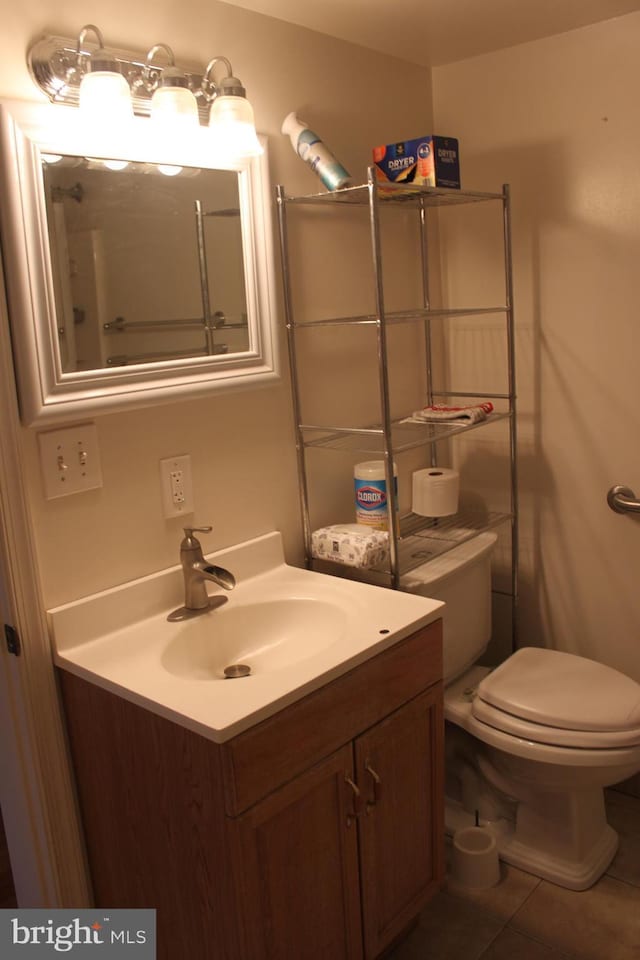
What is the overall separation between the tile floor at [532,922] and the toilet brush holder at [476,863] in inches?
0.9

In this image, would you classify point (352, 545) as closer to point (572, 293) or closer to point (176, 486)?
point (176, 486)

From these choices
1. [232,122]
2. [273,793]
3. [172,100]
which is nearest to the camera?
[273,793]

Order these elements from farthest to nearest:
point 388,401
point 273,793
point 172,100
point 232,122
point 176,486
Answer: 1. point 388,401
2. point 176,486
3. point 232,122
4. point 172,100
5. point 273,793

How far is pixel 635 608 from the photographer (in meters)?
2.28

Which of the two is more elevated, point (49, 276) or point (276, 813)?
point (49, 276)

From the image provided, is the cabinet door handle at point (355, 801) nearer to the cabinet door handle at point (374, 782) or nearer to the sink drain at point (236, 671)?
the cabinet door handle at point (374, 782)

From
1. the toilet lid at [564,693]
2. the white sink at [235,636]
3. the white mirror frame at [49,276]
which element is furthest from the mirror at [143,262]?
the toilet lid at [564,693]

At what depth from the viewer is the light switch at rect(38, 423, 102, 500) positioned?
1517 mm

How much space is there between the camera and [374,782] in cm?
160

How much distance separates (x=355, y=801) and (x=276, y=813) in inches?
8.8

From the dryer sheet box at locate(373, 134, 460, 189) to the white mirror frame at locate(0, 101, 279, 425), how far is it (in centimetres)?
40

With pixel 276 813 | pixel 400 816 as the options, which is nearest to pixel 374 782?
pixel 400 816

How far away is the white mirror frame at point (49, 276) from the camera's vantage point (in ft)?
4.58

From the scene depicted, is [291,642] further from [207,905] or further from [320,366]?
[320,366]
